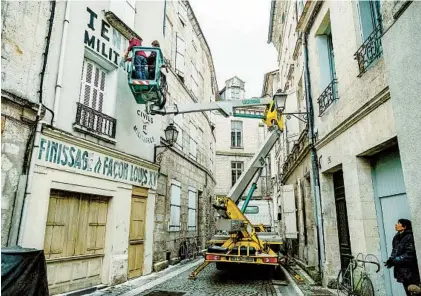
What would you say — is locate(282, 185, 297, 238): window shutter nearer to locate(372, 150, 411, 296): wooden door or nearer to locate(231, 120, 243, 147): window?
locate(372, 150, 411, 296): wooden door

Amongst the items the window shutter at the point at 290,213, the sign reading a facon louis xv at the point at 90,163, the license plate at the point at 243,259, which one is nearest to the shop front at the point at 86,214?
the sign reading a facon louis xv at the point at 90,163

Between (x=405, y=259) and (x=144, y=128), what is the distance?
711 cm

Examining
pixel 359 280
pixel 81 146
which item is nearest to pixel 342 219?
pixel 359 280

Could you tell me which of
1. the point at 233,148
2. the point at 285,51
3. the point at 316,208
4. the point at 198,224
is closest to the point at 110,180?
the point at 316,208

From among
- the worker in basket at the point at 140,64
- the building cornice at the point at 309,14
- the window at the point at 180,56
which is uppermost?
the window at the point at 180,56

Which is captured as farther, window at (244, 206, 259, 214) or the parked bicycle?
window at (244, 206, 259, 214)

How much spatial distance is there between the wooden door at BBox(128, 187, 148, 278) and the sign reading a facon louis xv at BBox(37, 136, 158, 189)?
1.17ft

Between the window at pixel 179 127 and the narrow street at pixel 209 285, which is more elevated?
the window at pixel 179 127

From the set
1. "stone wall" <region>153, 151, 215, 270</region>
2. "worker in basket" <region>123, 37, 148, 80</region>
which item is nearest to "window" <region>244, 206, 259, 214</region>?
"stone wall" <region>153, 151, 215, 270</region>

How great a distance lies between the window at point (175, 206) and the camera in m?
10.5

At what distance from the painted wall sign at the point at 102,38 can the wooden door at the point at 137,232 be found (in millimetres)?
3594

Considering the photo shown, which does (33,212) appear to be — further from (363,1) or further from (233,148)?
(233,148)

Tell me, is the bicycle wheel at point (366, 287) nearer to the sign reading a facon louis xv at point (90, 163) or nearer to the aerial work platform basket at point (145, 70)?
the sign reading a facon louis xv at point (90, 163)

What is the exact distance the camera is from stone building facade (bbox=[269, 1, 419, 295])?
4.88m
